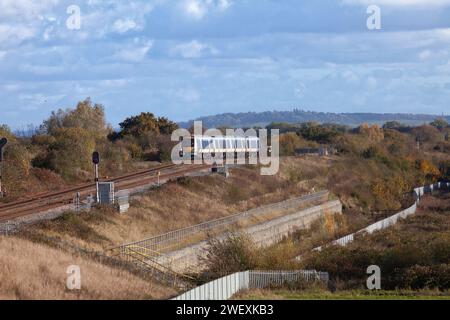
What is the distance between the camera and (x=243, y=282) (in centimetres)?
2470

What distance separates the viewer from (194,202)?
4269cm

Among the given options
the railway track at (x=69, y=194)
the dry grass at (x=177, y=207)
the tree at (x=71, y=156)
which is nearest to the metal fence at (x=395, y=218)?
the dry grass at (x=177, y=207)

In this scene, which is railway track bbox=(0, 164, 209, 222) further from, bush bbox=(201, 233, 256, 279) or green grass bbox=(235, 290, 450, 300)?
green grass bbox=(235, 290, 450, 300)

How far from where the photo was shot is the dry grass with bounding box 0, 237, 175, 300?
1809 cm

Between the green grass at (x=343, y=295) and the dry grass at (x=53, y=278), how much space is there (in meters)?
2.40

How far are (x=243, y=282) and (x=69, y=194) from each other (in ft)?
53.2

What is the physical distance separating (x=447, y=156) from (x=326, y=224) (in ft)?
210

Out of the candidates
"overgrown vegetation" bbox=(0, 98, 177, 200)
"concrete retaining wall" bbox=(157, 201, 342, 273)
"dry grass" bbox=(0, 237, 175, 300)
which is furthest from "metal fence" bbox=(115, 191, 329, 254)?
"overgrown vegetation" bbox=(0, 98, 177, 200)

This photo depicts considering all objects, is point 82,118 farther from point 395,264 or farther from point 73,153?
point 395,264

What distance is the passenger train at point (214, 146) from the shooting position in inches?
2625

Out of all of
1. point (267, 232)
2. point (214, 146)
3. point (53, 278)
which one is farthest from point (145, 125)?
point (53, 278)

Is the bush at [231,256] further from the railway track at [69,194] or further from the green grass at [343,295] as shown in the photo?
the railway track at [69,194]
